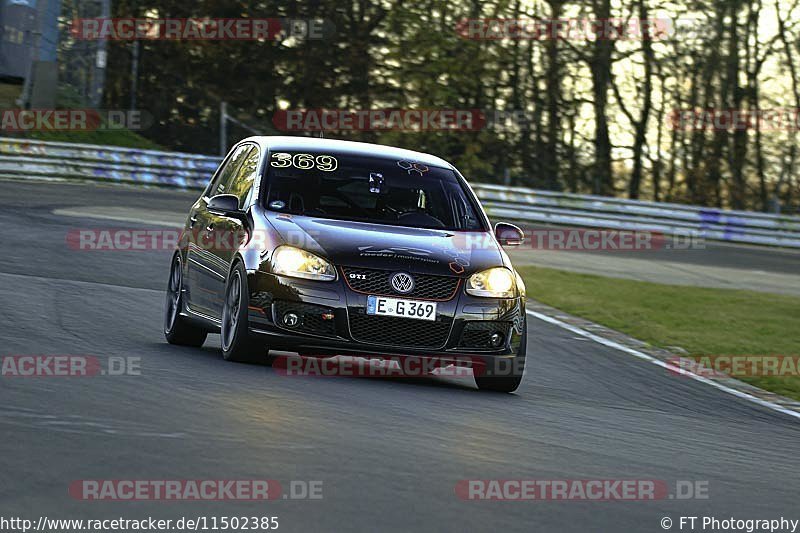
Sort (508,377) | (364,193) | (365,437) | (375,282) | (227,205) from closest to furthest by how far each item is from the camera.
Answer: (365,437), (375,282), (508,377), (227,205), (364,193)

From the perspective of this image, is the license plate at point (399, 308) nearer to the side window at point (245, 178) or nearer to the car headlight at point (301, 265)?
the car headlight at point (301, 265)

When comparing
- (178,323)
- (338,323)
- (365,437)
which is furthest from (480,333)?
(365,437)

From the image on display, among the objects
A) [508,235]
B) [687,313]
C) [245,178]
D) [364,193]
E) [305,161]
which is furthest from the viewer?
[687,313]

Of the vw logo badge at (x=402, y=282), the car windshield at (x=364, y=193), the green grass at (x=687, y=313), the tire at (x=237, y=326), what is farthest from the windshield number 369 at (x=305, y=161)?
the green grass at (x=687, y=313)

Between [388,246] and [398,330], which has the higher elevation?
[388,246]

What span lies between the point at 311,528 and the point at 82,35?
3347 cm

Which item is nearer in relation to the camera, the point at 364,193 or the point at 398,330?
the point at 398,330

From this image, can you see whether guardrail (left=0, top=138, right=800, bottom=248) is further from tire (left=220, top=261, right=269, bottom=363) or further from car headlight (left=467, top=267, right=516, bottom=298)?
car headlight (left=467, top=267, right=516, bottom=298)

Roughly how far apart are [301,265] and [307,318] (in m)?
0.33

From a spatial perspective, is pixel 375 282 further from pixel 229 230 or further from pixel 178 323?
pixel 178 323

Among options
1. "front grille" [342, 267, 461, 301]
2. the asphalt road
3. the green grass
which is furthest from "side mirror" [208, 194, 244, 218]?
the green grass

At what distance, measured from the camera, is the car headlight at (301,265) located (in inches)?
374

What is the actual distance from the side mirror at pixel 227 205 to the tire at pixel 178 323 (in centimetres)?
103

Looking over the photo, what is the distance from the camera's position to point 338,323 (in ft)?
31.1
